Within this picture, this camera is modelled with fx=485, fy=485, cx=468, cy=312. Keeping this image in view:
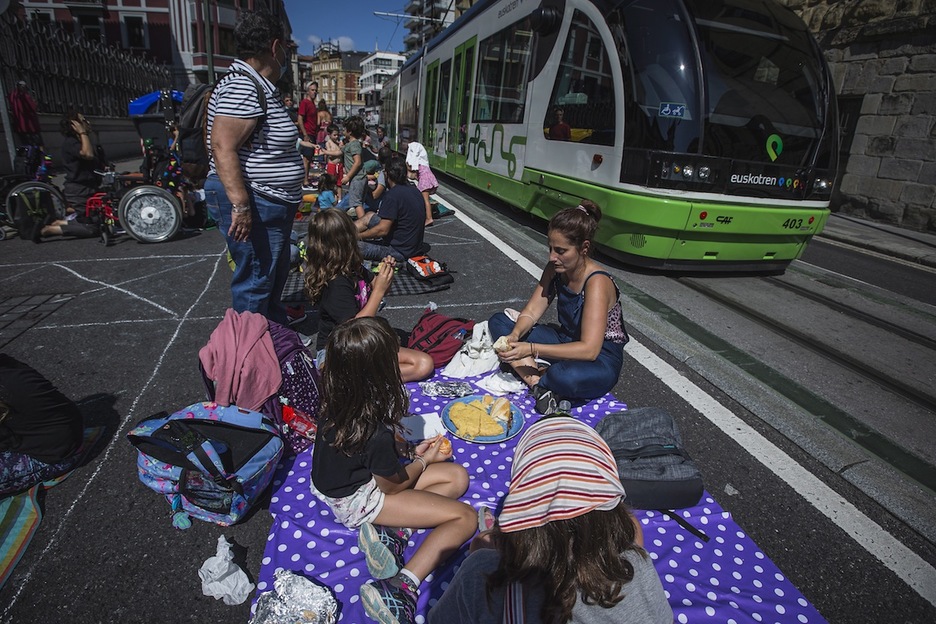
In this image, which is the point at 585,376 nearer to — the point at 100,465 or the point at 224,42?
the point at 100,465

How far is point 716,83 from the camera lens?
4.98m

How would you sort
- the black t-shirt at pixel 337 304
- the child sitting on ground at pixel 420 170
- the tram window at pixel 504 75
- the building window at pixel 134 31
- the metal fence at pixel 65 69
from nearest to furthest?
1. the black t-shirt at pixel 337 304
2. the tram window at pixel 504 75
3. the child sitting on ground at pixel 420 170
4. the metal fence at pixel 65 69
5. the building window at pixel 134 31

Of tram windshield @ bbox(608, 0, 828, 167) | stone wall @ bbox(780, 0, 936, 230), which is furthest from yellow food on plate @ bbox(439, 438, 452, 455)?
stone wall @ bbox(780, 0, 936, 230)

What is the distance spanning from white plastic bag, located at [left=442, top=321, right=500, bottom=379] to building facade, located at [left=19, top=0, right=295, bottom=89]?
140 feet

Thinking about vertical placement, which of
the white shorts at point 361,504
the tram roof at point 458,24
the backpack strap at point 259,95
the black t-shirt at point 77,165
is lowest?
the white shorts at point 361,504

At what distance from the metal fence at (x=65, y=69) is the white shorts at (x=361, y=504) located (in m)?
11.1

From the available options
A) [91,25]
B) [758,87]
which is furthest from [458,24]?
[91,25]

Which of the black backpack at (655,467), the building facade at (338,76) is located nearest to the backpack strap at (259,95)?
the black backpack at (655,467)

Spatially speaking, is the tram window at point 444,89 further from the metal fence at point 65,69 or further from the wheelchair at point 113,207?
the metal fence at point 65,69

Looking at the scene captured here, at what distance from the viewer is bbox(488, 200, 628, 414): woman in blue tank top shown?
3014 mm

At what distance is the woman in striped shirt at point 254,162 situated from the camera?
301 cm

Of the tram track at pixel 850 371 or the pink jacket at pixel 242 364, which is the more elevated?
the pink jacket at pixel 242 364

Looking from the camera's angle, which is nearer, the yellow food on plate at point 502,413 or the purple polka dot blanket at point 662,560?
the purple polka dot blanket at point 662,560

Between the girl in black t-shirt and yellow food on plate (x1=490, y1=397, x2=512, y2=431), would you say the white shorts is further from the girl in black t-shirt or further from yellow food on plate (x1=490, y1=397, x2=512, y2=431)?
the girl in black t-shirt
